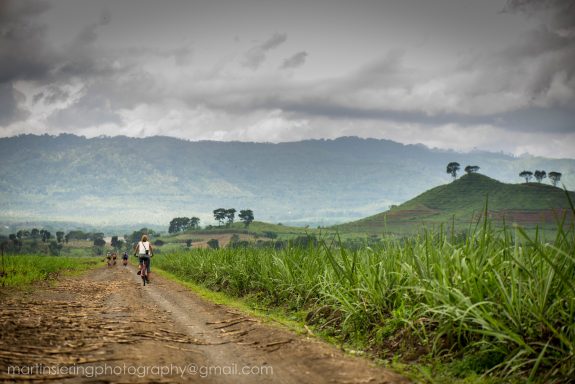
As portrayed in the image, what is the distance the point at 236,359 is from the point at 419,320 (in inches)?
138

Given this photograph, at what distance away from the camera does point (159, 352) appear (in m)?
8.84

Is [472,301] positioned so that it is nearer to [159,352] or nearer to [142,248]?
[159,352]

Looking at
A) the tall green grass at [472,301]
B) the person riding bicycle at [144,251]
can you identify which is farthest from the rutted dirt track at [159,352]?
the person riding bicycle at [144,251]

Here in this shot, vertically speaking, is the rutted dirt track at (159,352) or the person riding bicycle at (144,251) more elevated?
the person riding bicycle at (144,251)

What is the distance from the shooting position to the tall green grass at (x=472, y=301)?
7.40 m

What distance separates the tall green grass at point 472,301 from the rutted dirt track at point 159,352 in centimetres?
137

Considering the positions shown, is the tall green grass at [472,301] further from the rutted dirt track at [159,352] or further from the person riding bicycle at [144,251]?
the person riding bicycle at [144,251]

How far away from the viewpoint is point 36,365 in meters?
7.59

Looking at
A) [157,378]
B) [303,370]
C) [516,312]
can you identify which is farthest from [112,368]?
[516,312]

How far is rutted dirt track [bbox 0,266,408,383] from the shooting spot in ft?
24.5

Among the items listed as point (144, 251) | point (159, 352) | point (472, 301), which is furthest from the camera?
point (144, 251)

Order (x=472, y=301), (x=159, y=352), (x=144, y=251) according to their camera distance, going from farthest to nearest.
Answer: (x=144, y=251)
(x=159, y=352)
(x=472, y=301)

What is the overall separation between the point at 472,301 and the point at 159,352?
18.4 ft

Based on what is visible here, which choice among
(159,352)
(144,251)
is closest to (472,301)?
(159,352)
